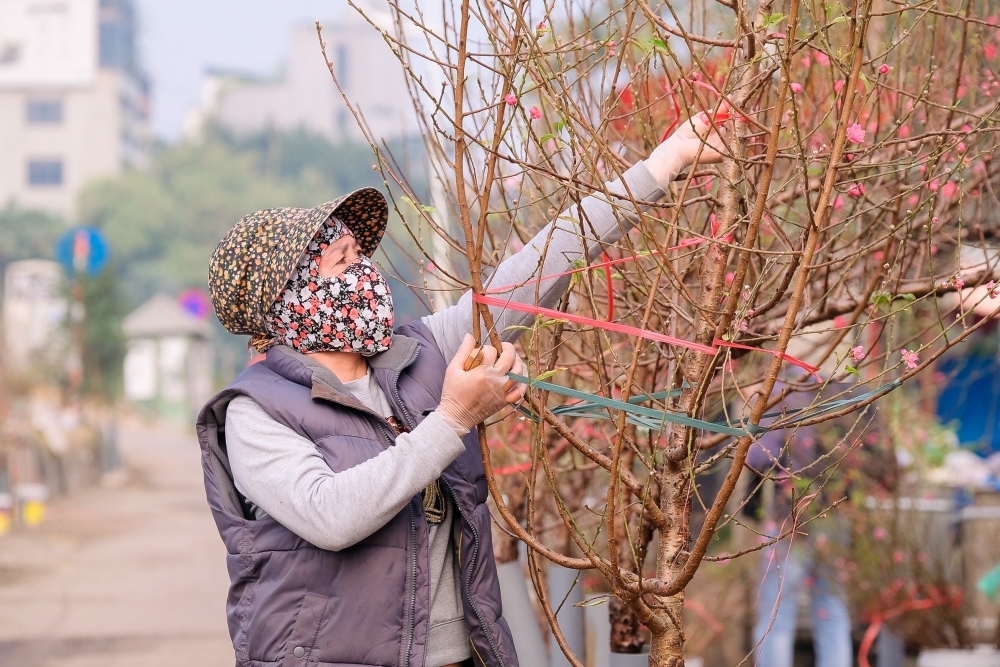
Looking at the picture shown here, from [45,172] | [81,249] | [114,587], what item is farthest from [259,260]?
[45,172]

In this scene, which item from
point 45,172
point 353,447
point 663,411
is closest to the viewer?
point 663,411

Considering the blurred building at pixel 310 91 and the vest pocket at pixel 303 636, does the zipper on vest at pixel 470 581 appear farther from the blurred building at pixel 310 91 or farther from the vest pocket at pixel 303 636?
the blurred building at pixel 310 91

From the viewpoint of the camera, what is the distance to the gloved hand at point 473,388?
2191mm

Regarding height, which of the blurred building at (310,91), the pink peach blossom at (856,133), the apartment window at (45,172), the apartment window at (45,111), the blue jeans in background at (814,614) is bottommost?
the blue jeans in background at (814,614)

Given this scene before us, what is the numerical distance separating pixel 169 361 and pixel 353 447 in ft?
171

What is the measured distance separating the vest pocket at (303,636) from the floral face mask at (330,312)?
0.51 m

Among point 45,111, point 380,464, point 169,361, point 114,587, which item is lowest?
point 114,587

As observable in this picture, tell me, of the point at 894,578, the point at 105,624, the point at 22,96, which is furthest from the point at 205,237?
the point at 894,578

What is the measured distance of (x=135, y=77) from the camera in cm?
9756

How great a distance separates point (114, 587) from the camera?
12.0 m

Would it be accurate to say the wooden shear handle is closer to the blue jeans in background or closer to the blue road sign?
the blue jeans in background

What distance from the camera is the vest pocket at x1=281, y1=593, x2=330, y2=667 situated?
2.24 m

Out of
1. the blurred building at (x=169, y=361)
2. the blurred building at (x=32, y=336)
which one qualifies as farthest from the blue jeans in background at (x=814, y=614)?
the blurred building at (x=169, y=361)

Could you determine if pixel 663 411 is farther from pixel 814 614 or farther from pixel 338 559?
pixel 814 614
